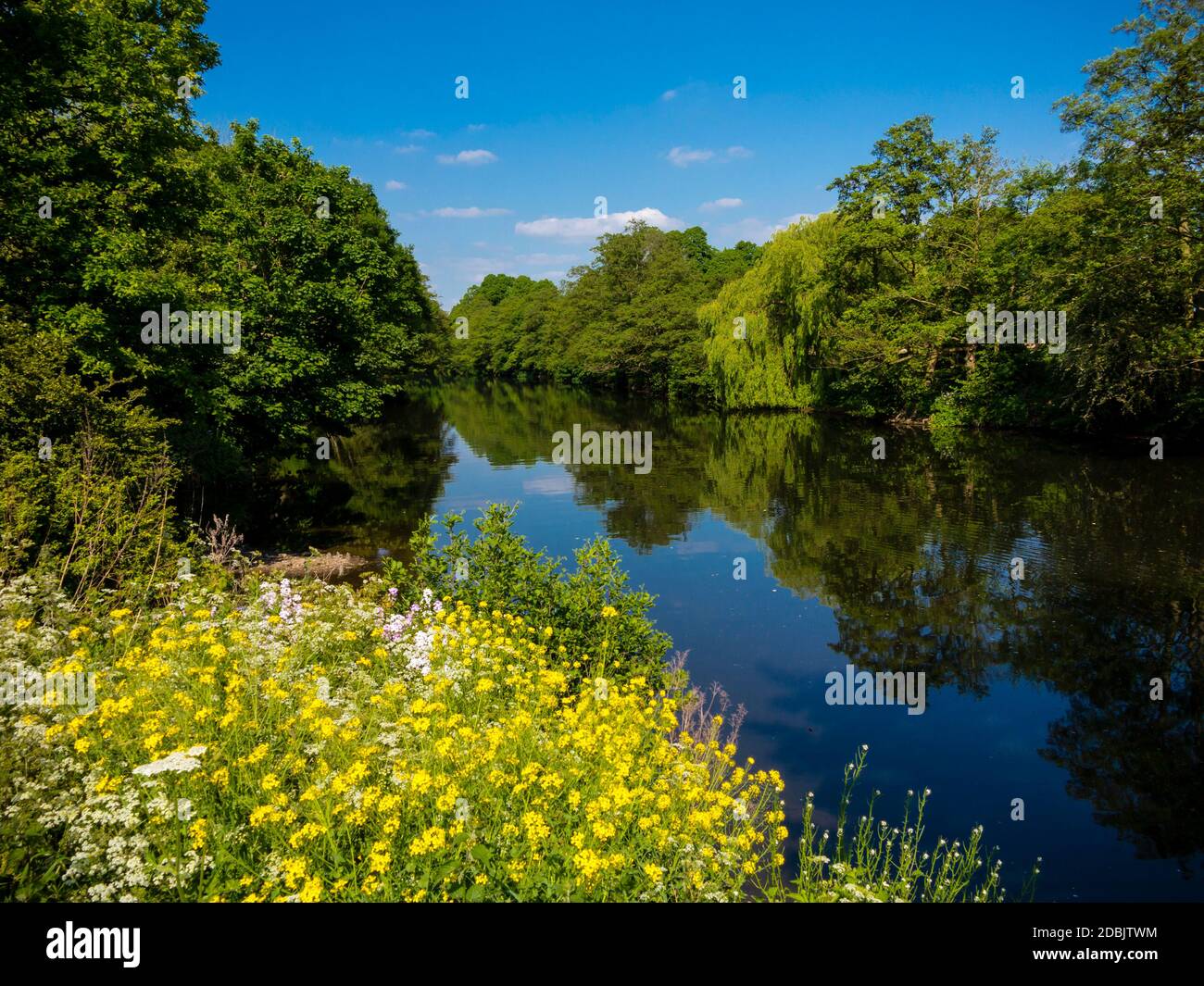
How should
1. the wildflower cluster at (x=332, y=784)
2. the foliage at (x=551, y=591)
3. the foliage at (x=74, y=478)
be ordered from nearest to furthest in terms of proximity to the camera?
the wildflower cluster at (x=332, y=784)
the foliage at (x=74, y=478)
the foliage at (x=551, y=591)

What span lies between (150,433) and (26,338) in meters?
2.21

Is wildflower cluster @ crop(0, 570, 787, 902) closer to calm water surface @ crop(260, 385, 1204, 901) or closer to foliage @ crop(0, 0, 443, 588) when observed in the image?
calm water surface @ crop(260, 385, 1204, 901)

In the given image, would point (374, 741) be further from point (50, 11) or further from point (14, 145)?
point (50, 11)

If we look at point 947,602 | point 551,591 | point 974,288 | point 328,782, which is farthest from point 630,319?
point 328,782

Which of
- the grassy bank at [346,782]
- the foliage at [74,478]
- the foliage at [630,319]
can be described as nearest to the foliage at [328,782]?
the grassy bank at [346,782]

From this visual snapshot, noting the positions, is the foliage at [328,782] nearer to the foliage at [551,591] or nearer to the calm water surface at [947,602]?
the foliage at [551,591]

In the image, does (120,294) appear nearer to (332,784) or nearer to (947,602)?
(332,784)

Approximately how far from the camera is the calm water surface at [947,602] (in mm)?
8781

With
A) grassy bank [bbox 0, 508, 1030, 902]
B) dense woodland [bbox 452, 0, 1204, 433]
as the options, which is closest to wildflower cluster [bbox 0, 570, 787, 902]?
grassy bank [bbox 0, 508, 1030, 902]

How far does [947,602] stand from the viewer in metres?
15.0

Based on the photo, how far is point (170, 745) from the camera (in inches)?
221

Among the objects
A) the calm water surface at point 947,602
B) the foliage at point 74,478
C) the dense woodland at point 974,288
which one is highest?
the dense woodland at point 974,288

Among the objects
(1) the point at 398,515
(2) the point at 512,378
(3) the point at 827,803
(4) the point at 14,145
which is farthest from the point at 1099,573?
(2) the point at 512,378

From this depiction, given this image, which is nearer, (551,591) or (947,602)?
(551,591)
